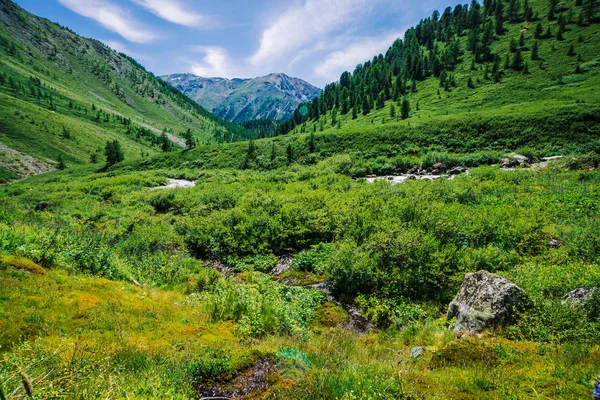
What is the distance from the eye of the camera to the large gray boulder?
8.03 metres

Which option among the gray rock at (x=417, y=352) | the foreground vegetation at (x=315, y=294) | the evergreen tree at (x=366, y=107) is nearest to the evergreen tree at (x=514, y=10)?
the evergreen tree at (x=366, y=107)

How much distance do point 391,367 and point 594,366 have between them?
330cm

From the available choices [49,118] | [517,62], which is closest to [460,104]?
[517,62]

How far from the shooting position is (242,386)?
5.33 meters

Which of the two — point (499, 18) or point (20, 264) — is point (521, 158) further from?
point (499, 18)

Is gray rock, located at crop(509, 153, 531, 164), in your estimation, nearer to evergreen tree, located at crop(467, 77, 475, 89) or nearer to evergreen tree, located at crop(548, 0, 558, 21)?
evergreen tree, located at crop(467, 77, 475, 89)

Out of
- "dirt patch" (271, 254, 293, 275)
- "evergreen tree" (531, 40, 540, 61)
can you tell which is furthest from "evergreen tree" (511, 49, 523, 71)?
"dirt patch" (271, 254, 293, 275)

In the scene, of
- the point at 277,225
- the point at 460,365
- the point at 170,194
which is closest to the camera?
the point at 460,365

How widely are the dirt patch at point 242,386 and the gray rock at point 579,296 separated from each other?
8.29 meters

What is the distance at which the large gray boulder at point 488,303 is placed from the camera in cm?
803

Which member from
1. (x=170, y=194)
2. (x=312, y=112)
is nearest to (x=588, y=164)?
(x=170, y=194)

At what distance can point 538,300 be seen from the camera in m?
8.06

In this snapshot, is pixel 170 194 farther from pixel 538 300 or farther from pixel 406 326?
pixel 538 300

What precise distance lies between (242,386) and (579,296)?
30.4ft
